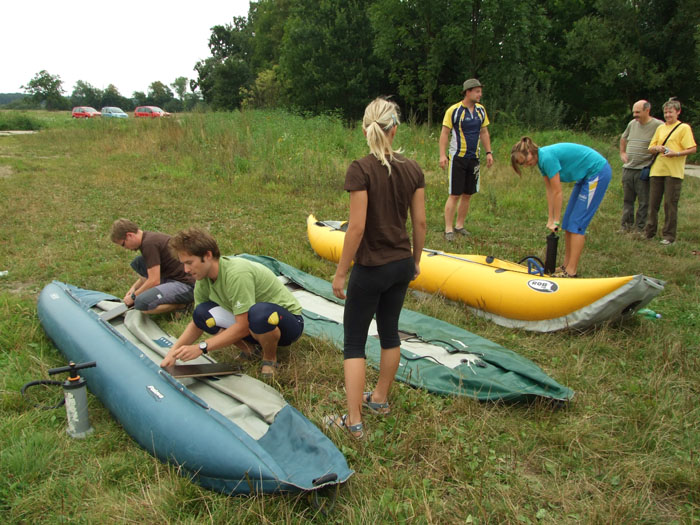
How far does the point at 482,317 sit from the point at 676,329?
54.8 inches

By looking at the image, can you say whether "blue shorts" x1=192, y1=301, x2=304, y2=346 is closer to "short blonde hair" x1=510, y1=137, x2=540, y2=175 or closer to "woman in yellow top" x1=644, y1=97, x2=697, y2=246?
"short blonde hair" x1=510, y1=137, x2=540, y2=175

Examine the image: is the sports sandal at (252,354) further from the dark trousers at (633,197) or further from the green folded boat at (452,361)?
the dark trousers at (633,197)

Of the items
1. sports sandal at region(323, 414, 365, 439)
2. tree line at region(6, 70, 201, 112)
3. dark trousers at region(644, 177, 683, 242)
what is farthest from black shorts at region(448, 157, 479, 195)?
tree line at region(6, 70, 201, 112)

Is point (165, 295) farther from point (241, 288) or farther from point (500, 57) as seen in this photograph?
point (500, 57)

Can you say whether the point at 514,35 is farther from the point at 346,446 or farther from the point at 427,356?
the point at 346,446

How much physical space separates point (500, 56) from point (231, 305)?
53.7 feet

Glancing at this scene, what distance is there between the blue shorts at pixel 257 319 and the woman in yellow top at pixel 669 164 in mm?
5045

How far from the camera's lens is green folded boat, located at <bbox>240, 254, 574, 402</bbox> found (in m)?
2.72

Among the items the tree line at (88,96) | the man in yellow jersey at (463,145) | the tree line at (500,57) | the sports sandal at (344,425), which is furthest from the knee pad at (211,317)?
the tree line at (88,96)

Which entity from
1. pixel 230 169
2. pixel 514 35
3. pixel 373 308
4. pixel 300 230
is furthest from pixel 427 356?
pixel 514 35

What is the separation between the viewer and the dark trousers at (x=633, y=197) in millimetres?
6199

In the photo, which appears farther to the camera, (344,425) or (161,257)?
(161,257)

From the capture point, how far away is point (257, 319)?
2.77 m

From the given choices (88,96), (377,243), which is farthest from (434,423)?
(88,96)
